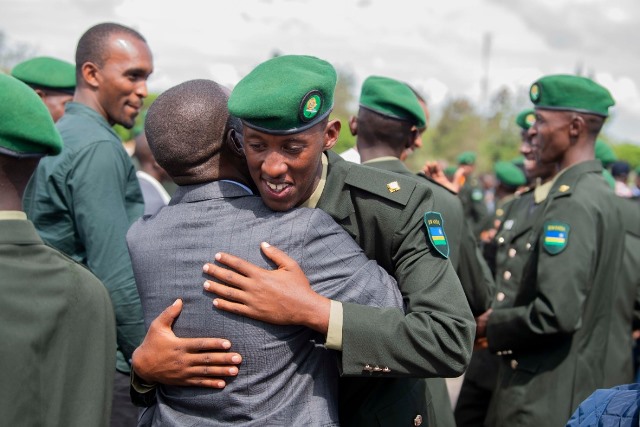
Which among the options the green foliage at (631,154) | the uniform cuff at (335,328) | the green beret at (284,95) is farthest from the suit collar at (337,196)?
the green foliage at (631,154)

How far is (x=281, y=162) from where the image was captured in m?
2.15

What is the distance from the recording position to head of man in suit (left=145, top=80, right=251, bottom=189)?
2246mm

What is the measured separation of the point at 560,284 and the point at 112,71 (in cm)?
260

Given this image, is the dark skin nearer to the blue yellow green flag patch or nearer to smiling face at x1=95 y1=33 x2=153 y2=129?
the blue yellow green flag patch

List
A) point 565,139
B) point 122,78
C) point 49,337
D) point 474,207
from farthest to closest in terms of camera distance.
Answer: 1. point 474,207
2. point 565,139
3. point 122,78
4. point 49,337

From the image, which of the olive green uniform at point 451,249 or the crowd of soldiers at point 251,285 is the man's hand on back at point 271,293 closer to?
the crowd of soldiers at point 251,285

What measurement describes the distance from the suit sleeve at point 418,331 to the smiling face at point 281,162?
376 mm

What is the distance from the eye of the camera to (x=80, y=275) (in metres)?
2.10

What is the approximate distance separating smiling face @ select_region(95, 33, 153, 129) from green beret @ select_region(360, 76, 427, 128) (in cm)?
125

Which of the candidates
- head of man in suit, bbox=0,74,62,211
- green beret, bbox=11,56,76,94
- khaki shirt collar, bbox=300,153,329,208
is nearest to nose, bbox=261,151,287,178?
khaki shirt collar, bbox=300,153,329,208

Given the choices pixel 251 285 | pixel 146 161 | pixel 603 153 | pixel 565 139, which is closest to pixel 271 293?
pixel 251 285

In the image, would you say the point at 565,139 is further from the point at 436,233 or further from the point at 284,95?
the point at 284,95

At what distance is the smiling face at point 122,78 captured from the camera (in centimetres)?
411

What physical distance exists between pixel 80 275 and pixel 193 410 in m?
0.50
